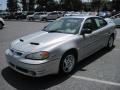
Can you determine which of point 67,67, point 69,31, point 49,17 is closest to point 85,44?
point 69,31

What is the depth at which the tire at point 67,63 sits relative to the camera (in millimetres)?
4889

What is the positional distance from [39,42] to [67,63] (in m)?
0.88

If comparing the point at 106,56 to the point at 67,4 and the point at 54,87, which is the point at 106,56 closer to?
the point at 54,87

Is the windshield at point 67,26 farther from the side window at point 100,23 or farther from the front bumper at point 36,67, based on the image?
the front bumper at point 36,67

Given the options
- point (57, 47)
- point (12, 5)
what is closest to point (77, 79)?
point (57, 47)

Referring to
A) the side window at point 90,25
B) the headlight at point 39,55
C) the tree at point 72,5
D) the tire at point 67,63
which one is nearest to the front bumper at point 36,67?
the headlight at point 39,55

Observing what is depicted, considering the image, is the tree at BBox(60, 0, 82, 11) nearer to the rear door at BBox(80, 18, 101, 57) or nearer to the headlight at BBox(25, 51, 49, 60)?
the rear door at BBox(80, 18, 101, 57)

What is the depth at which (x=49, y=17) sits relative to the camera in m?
32.6

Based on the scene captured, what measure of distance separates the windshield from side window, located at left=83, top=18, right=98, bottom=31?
202 mm

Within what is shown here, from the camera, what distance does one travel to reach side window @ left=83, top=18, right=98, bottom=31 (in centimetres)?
Result: 607

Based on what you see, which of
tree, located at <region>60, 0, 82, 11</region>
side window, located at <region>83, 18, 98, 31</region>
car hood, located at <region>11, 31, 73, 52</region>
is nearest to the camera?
car hood, located at <region>11, 31, 73, 52</region>

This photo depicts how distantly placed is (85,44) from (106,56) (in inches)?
58.8

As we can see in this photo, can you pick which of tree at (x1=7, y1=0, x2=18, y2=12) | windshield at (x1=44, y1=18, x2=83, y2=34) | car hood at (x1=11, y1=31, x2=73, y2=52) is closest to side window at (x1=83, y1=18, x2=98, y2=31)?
windshield at (x1=44, y1=18, x2=83, y2=34)

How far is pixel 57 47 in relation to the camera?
471cm
